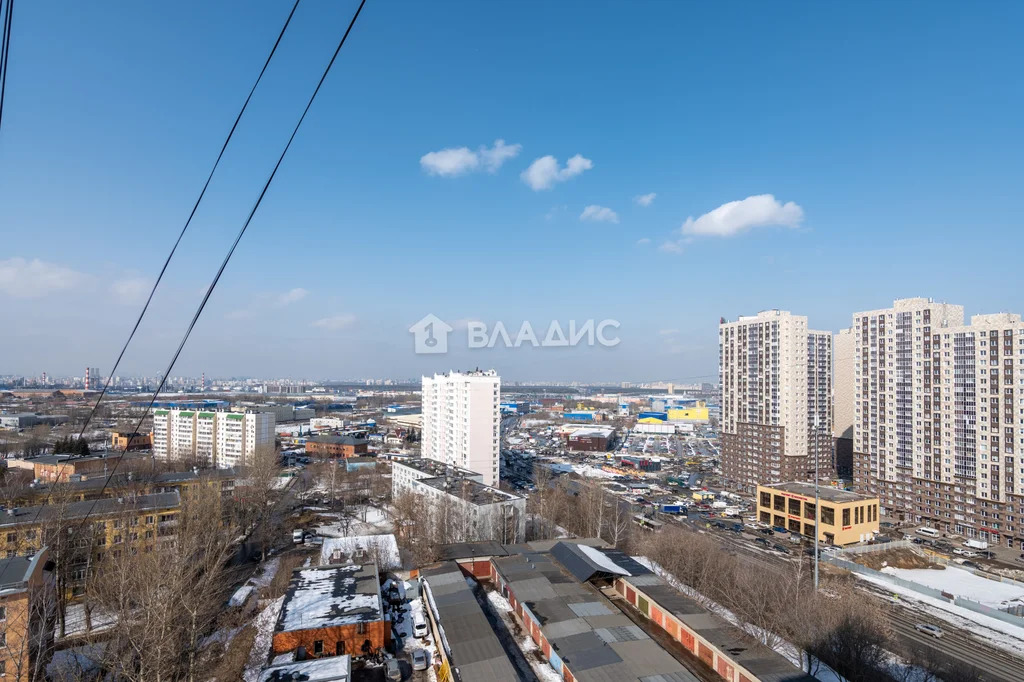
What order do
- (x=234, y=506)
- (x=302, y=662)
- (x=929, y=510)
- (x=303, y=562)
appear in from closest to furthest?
(x=302, y=662) → (x=303, y=562) → (x=234, y=506) → (x=929, y=510)

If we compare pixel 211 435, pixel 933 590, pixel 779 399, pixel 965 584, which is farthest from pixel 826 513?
pixel 211 435

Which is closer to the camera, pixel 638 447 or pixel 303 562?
pixel 303 562

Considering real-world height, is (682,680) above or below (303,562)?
above

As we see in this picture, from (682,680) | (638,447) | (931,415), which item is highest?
(931,415)

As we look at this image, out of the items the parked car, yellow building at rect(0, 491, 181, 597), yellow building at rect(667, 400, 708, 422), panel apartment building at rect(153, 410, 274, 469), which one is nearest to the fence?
the parked car

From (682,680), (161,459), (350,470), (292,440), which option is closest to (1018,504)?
(682,680)

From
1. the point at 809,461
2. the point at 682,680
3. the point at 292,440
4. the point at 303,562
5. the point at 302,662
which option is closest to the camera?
the point at 682,680

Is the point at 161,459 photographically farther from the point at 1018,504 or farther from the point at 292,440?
the point at 1018,504

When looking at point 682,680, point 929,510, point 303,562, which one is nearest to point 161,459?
point 303,562
